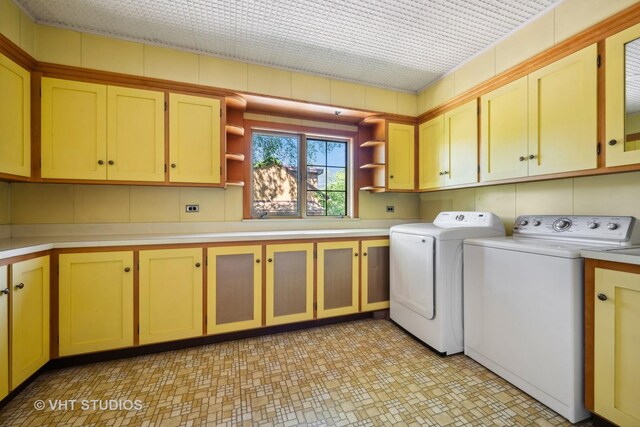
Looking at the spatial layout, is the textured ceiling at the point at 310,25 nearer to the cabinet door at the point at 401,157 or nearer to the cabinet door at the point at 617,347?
the cabinet door at the point at 401,157

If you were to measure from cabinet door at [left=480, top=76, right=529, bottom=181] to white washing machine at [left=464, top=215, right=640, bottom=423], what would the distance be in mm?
447

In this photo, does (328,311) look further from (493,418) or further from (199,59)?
(199,59)

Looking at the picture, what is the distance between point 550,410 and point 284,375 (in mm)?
1550

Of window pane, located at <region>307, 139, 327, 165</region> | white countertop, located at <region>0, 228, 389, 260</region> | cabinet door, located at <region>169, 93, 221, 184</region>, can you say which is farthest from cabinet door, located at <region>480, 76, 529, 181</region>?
cabinet door, located at <region>169, 93, 221, 184</region>

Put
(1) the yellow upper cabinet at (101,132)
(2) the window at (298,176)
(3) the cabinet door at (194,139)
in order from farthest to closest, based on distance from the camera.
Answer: (2) the window at (298,176)
(3) the cabinet door at (194,139)
(1) the yellow upper cabinet at (101,132)

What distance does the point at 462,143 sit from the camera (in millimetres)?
2580

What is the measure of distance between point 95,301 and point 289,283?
1.41 m

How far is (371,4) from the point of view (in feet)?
6.23

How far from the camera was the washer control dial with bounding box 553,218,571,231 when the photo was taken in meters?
1.80

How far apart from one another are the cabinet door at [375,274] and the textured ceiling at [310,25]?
1.79 meters

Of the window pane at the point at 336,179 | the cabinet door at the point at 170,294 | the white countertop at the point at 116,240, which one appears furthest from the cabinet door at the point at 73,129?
the window pane at the point at 336,179

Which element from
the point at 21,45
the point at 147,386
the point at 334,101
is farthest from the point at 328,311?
the point at 21,45

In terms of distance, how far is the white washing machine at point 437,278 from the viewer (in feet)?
6.82

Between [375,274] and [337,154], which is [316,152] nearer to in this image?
[337,154]
